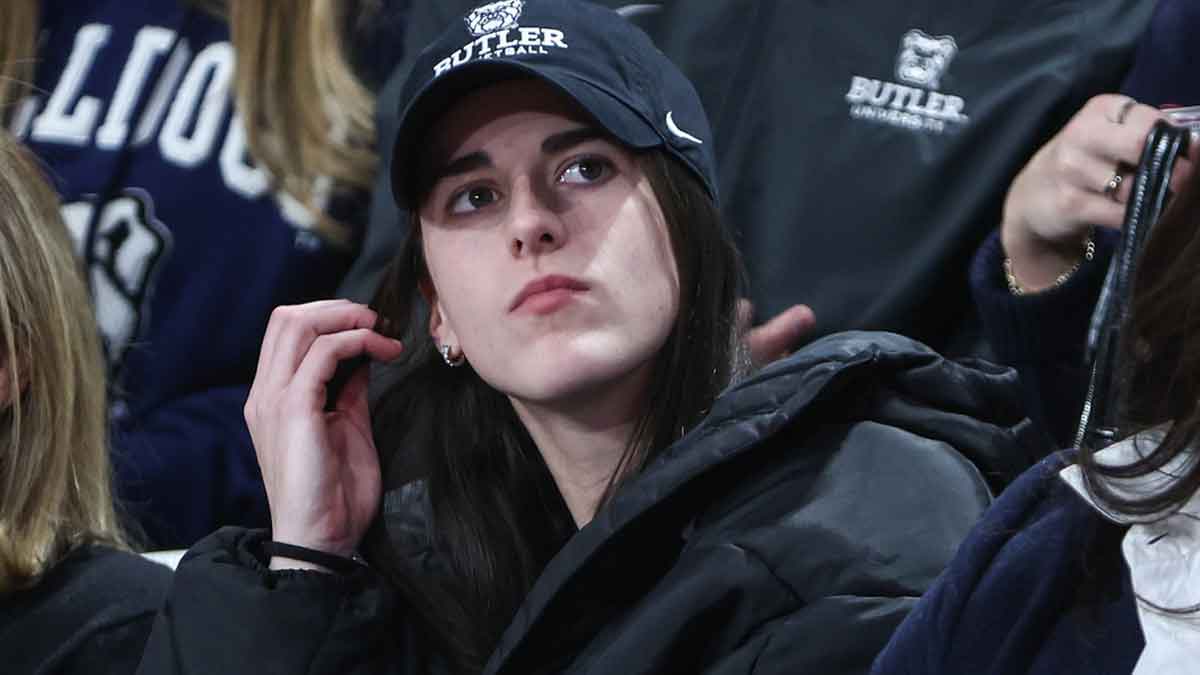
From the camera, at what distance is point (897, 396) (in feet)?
3.92

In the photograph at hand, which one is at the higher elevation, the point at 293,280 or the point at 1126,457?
the point at 1126,457

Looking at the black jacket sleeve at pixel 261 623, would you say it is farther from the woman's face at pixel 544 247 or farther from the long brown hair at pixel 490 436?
the woman's face at pixel 544 247

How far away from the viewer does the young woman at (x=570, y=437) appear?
1.13m

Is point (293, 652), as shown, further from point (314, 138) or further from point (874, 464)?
point (314, 138)

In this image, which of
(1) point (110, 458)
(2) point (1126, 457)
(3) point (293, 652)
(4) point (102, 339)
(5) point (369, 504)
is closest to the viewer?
(2) point (1126, 457)

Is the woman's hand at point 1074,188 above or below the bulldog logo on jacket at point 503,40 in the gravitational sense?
below

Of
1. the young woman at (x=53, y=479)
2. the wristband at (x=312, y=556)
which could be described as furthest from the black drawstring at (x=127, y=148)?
the wristband at (x=312, y=556)

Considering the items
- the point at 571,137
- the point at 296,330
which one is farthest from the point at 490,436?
the point at 571,137

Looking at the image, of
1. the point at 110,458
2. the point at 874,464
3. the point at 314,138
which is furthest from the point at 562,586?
the point at 314,138

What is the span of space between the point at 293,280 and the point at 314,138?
149 millimetres

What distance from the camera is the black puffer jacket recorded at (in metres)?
1.10

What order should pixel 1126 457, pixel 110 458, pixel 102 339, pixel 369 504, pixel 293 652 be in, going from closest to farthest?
1. pixel 1126 457
2. pixel 293 652
3. pixel 369 504
4. pixel 110 458
5. pixel 102 339

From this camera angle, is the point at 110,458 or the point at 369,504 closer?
the point at 369,504

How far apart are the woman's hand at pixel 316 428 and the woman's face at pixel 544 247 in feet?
0.44
